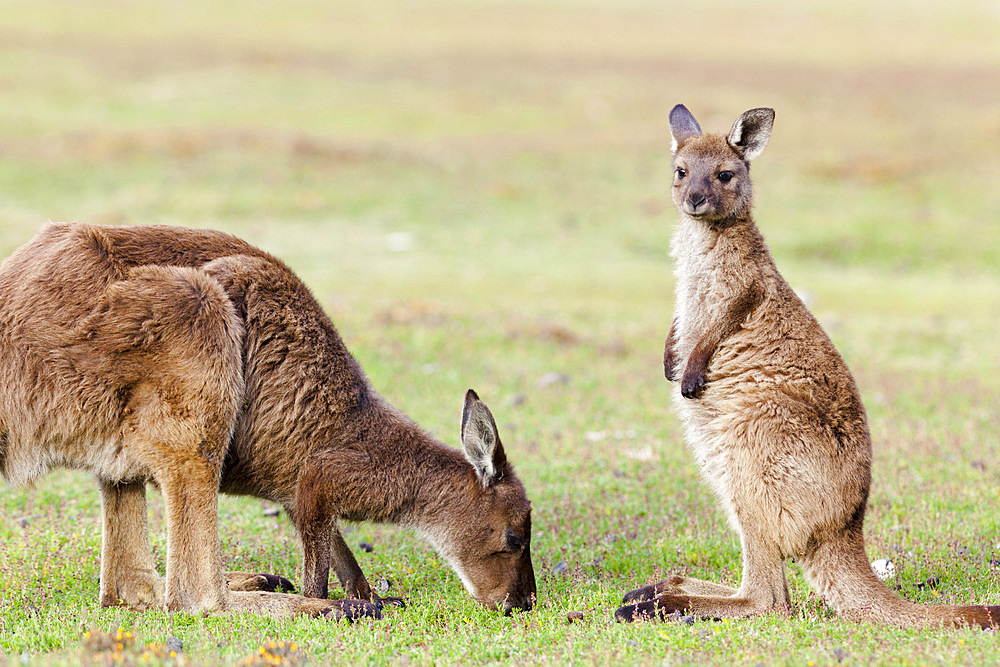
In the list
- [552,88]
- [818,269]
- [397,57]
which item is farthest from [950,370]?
[397,57]

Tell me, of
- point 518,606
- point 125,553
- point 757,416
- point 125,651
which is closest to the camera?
point 125,651

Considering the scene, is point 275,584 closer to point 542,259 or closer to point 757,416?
point 757,416

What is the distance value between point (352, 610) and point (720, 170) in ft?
10.8

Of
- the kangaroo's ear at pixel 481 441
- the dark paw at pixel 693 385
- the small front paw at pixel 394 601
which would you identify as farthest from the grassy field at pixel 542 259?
the dark paw at pixel 693 385

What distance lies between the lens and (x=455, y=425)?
962 centimetres

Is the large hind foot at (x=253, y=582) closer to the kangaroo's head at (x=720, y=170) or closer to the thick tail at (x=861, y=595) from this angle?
the thick tail at (x=861, y=595)

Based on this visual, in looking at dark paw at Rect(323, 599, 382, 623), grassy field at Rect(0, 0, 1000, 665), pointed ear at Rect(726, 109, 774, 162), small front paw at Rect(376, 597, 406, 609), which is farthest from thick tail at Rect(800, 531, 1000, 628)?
pointed ear at Rect(726, 109, 774, 162)

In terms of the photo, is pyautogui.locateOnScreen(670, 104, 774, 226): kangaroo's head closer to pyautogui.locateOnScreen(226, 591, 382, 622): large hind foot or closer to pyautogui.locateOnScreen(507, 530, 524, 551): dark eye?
pyautogui.locateOnScreen(507, 530, 524, 551): dark eye

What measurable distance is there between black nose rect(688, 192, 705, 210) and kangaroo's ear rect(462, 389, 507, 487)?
176cm

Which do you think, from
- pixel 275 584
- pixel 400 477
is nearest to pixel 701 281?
pixel 400 477

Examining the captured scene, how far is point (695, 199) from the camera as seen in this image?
6.05 m

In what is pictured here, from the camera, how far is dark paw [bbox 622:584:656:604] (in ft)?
18.1

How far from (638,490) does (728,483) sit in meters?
2.48

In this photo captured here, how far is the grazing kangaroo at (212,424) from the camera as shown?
5277mm
